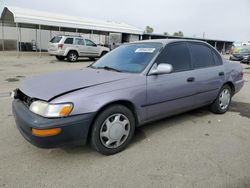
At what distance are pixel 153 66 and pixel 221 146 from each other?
5.19 ft

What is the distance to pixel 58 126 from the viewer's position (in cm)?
250

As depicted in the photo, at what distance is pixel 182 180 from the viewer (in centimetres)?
252

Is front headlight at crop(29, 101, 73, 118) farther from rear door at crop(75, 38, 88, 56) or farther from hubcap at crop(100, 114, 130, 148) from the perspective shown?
rear door at crop(75, 38, 88, 56)

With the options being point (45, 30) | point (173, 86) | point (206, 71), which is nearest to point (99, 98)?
point (173, 86)

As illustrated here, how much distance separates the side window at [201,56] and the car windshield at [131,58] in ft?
2.76

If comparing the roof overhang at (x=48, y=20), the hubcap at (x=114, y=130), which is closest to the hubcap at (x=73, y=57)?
the roof overhang at (x=48, y=20)

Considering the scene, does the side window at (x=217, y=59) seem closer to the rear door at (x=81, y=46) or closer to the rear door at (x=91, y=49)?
the rear door at (x=81, y=46)

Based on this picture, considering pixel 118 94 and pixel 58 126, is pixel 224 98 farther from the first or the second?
pixel 58 126

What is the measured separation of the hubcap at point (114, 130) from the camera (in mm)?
2934

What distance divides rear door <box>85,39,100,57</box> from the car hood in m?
13.2

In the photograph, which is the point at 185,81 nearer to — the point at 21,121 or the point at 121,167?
the point at 121,167

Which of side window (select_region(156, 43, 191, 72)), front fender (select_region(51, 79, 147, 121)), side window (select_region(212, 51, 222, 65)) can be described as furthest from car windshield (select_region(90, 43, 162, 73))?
side window (select_region(212, 51, 222, 65))

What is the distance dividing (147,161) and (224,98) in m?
2.77

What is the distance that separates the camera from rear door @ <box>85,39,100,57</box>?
16281 mm
